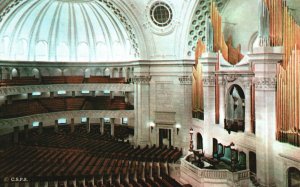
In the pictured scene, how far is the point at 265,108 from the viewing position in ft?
72.2

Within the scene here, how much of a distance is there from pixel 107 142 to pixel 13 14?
55.6 feet

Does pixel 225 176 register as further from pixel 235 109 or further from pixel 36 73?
pixel 36 73

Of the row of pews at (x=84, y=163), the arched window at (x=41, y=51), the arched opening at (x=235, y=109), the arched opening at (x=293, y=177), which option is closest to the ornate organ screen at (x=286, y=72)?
the arched opening at (x=293, y=177)

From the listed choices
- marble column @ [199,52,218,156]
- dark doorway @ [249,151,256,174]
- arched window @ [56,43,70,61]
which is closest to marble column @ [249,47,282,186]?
dark doorway @ [249,151,256,174]

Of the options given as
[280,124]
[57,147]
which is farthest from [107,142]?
[280,124]

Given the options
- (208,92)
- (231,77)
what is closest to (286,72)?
(231,77)

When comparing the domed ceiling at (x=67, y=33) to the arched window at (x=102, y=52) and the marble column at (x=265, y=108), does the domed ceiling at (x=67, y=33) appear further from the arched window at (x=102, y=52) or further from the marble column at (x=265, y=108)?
the marble column at (x=265, y=108)

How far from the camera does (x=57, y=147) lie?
32.2 metres

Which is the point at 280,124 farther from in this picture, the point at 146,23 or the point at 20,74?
the point at 20,74

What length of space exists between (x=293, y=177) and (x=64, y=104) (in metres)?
27.5

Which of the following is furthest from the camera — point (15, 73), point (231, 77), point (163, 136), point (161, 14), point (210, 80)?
point (15, 73)

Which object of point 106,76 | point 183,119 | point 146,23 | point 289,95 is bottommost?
point 183,119

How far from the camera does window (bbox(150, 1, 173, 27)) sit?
112 ft

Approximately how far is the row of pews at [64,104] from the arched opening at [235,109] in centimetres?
1488
